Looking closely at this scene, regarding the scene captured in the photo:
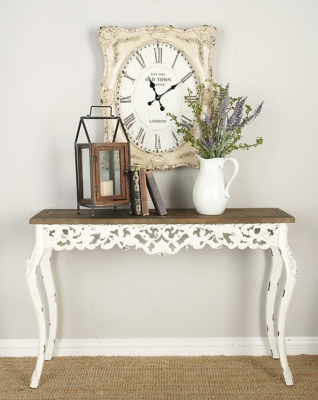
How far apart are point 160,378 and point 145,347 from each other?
0.26 m

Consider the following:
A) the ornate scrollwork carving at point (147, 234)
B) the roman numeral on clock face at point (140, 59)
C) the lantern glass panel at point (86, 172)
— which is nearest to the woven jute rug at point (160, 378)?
the ornate scrollwork carving at point (147, 234)

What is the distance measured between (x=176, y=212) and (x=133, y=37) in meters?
0.88

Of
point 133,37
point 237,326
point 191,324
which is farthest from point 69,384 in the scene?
point 133,37

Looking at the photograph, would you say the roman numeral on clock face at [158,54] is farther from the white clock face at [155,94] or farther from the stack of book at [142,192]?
the stack of book at [142,192]

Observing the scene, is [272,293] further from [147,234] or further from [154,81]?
[154,81]

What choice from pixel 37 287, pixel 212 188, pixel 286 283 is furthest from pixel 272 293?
pixel 37 287

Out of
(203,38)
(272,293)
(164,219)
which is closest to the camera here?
(164,219)

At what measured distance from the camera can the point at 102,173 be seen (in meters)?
2.22

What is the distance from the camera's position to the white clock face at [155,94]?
2.44 meters

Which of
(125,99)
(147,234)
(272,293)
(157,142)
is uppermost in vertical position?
(125,99)

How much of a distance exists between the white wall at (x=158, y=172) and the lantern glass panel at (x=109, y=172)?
13.2 inches

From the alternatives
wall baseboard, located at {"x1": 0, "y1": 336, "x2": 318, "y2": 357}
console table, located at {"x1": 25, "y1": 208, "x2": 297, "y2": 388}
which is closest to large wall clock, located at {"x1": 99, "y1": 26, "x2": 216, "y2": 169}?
console table, located at {"x1": 25, "y1": 208, "x2": 297, "y2": 388}

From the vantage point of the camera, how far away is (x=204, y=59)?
7.97 feet

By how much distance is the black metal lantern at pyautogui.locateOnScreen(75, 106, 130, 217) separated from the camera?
86.7 inches
